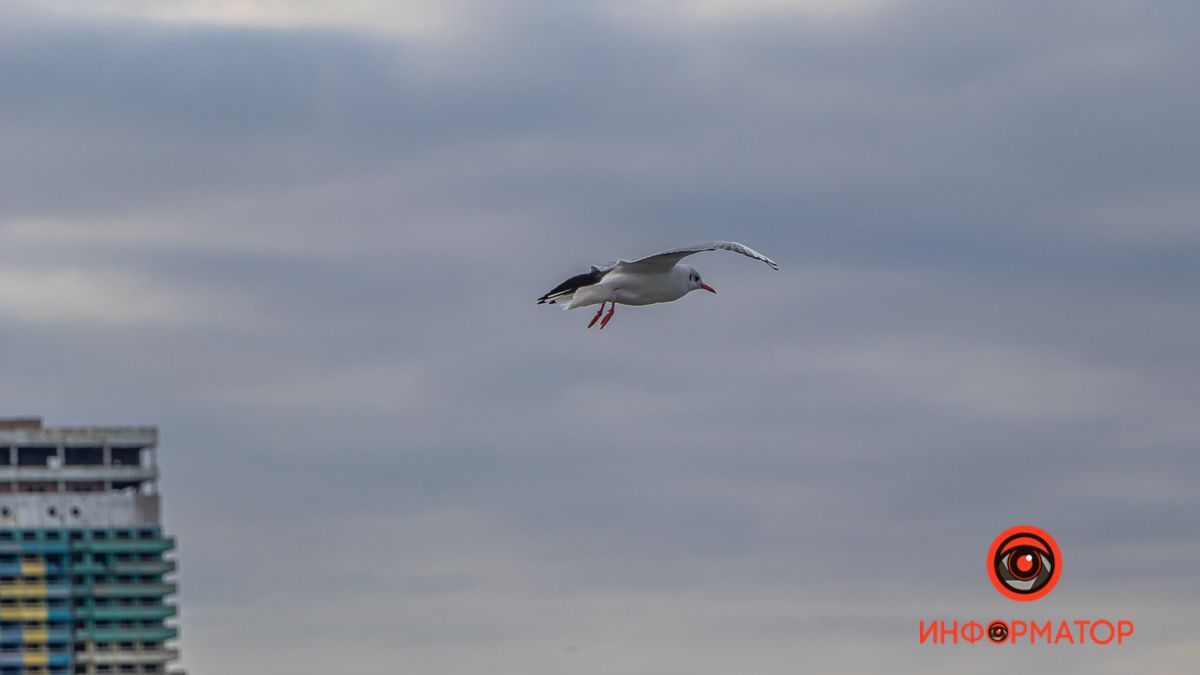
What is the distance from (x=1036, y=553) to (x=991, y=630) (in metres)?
9.66

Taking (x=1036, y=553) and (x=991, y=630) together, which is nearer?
(x=991, y=630)

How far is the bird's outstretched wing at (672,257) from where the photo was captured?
64.7 metres

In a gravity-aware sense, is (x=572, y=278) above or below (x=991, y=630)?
above

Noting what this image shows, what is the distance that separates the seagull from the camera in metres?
65.1

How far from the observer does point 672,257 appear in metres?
66.2

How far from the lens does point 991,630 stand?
225ft

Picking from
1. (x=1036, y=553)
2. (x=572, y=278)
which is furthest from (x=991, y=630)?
(x=572, y=278)

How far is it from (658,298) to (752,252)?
3.50 m

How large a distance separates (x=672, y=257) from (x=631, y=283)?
131 cm

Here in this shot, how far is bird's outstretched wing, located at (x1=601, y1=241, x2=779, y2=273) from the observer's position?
6469 centimetres

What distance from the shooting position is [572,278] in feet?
215

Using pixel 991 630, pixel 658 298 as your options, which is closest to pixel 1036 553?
pixel 991 630

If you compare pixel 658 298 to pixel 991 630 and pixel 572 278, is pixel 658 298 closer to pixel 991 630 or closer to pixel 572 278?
pixel 572 278

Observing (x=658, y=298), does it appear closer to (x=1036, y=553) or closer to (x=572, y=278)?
(x=572, y=278)
